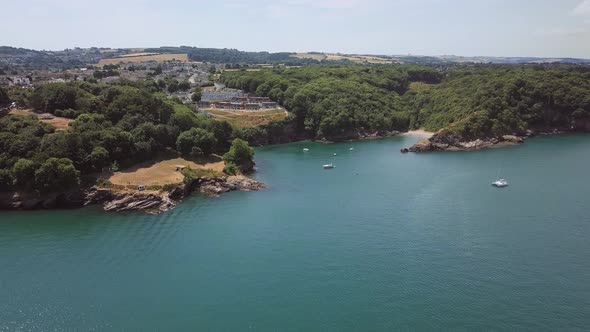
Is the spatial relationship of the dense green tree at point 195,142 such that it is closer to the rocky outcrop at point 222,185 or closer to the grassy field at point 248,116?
the rocky outcrop at point 222,185

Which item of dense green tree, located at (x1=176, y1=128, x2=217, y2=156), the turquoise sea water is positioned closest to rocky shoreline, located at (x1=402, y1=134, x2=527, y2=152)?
the turquoise sea water

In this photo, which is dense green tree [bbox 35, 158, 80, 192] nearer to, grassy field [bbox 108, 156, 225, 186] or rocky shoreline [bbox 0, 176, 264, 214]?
rocky shoreline [bbox 0, 176, 264, 214]

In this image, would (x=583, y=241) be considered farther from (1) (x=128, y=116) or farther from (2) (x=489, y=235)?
(1) (x=128, y=116)

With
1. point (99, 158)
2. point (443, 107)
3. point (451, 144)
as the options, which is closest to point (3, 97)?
point (99, 158)

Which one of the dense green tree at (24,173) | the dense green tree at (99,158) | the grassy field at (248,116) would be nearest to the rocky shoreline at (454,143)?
the grassy field at (248,116)

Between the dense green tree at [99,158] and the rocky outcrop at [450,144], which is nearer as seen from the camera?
the dense green tree at [99,158]

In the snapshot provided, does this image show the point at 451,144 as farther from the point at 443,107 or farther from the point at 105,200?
the point at 105,200
